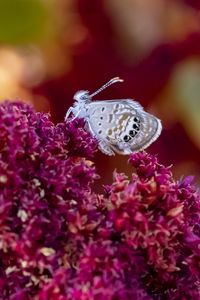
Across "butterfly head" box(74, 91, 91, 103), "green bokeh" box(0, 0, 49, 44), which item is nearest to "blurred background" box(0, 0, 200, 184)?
"green bokeh" box(0, 0, 49, 44)

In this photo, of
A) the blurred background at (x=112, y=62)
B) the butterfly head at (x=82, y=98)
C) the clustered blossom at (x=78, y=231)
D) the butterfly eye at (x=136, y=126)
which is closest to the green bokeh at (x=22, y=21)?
the blurred background at (x=112, y=62)

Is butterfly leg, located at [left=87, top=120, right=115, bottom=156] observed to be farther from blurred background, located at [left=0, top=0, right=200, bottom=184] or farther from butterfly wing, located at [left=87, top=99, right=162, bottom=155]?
Answer: blurred background, located at [left=0, top=0, right=200, bottom=184]

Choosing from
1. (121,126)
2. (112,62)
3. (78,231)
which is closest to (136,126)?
(121,126)

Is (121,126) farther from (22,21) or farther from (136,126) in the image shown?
(22,21)

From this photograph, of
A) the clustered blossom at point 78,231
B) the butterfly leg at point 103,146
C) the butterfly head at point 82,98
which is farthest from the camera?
the butterfly head at point 82,98

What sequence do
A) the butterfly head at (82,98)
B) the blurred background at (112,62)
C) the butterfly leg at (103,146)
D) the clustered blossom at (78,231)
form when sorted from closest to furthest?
1. the clustered blossom at (78,231)
2. the butterfly leg at (103,146)
3. the butterfly head at (82,98)
4. the blurred background at (112,62)

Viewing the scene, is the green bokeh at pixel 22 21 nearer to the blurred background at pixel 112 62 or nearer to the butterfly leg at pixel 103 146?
the blurred background at pixel 112 62
